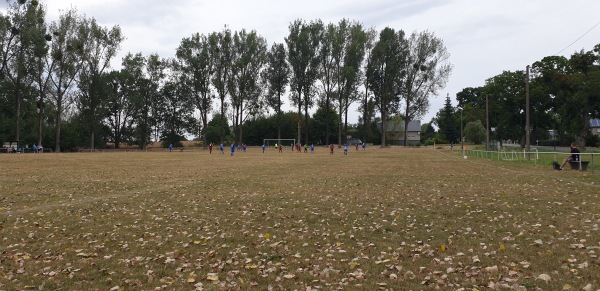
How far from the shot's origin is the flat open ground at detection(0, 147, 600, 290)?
5.34 metres

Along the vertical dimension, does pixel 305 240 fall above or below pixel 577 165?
below

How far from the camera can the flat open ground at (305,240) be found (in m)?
5.34

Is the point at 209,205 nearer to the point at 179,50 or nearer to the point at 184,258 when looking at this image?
the point at 184,258

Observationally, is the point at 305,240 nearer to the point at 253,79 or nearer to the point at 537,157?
the point at 537,157

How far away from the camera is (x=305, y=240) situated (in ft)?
24.1

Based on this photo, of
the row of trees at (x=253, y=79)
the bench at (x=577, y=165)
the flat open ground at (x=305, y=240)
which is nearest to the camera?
the flat open ground at (x=305, y=240)

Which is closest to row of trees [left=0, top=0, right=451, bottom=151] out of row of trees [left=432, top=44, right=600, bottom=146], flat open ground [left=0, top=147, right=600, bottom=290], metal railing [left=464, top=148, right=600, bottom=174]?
row of trees [left=432, top=44, right=600, bottom=146]

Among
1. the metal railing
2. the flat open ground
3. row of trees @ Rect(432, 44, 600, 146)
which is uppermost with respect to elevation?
row of trees @ Rect(432, 44, 600, 146)

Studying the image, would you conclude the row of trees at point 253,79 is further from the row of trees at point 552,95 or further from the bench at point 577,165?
the bench at point 577,165

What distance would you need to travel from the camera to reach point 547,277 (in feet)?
16.7

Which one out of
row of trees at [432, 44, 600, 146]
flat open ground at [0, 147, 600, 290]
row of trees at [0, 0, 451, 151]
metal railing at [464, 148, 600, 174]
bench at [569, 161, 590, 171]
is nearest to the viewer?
flat open ground at [0, 147, 600, 290]

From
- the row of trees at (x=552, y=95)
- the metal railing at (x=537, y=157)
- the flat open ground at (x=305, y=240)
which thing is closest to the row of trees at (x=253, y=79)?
the row of trees at (x=552, y=95)

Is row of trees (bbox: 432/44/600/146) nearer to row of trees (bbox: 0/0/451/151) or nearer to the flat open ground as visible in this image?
row of trees (bbox: 0/0/451/151)

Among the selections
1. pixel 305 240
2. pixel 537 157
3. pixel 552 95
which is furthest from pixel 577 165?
pixel 552 95
